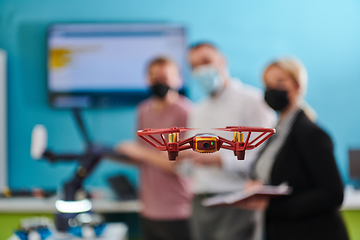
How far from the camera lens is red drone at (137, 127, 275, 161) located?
324 mm

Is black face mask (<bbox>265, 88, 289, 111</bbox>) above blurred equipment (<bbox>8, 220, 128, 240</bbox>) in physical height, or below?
above

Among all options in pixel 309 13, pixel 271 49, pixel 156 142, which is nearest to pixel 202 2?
pixel 271 49

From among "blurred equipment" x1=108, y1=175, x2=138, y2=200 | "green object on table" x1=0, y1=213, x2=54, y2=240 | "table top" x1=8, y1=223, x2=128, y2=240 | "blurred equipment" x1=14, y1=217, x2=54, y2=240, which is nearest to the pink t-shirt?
"table top" x1=8, y1=223, x2=128, y2=240

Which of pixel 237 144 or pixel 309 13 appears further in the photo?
→ pixel 309 13

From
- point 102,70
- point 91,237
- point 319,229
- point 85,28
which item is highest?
point 85,28

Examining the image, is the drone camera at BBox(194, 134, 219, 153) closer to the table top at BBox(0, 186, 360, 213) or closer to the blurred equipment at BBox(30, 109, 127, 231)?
the blurred equipment at BBox(30, 109, 127, 231)

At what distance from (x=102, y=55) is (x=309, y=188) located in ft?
7.33

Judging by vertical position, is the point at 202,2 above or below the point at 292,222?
above

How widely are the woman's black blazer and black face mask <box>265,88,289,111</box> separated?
23.8 inches

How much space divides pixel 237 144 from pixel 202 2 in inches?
115

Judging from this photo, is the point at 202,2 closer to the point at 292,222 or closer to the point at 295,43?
the point at 295,43

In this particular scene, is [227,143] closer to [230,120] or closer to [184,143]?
[184,143]

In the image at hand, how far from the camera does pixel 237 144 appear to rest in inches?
13.3

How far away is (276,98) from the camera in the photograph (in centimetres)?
51
